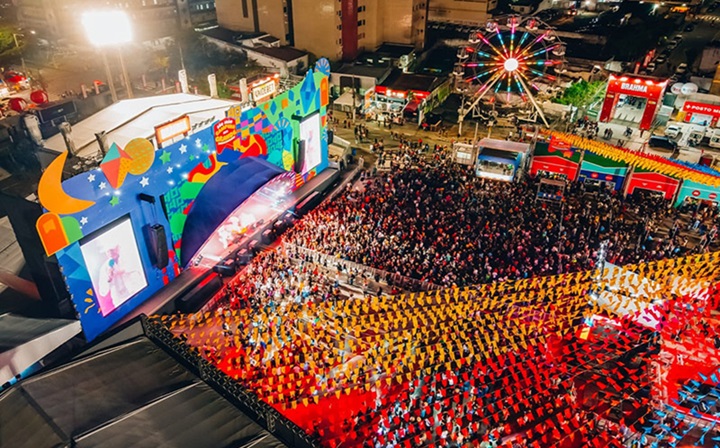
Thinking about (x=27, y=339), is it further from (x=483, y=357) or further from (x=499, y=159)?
(x=499, y=159)

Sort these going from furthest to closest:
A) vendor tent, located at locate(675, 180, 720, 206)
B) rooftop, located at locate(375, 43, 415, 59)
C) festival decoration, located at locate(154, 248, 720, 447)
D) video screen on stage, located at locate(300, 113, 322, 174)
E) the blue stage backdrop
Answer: rooftop, located at locate(375, 43, 415, 59), video screen on stage, located at locate(300, 113, 322, 174), vendor tent, located at locate(675, 180, 720, 206), the blue stage backdrop, festival decoration, located at locate(154, 248, 720, 447)

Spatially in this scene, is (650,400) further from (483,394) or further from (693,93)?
(693,93)

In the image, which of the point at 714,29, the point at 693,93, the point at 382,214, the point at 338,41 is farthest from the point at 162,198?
the point at 714,29

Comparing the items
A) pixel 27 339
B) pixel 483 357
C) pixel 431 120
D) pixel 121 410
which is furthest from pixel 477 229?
pixel 431 120

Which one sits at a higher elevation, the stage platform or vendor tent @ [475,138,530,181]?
vendor tent @ [475,138,530,181]

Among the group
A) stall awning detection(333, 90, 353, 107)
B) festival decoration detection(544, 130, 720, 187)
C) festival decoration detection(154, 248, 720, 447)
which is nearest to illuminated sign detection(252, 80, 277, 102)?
festival decoration detection(154, 248, 720, 447)

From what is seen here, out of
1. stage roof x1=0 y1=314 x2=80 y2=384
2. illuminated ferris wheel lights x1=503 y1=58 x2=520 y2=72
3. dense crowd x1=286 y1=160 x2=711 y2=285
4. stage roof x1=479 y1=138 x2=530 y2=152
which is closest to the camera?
stage roof x1=0 y1=314 x2=80 y2=384

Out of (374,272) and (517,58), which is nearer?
(374,272)

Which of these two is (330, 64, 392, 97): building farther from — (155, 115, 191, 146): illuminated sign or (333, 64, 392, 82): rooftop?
(155, 115, 191, 146): illuminated sign
